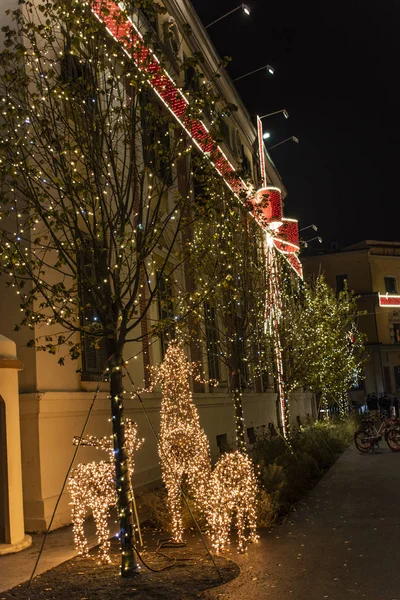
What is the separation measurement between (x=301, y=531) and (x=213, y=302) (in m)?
6.79

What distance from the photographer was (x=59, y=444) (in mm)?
11188

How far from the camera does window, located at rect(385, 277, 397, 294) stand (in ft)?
210

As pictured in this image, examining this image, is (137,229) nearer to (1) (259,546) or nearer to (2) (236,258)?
(1) (259,546)

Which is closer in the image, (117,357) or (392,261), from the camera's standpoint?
(117,357)

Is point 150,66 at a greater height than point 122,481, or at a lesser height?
greater

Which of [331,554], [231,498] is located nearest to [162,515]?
[231,498]

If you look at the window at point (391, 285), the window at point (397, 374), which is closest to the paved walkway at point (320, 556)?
the window at point (397, 374)

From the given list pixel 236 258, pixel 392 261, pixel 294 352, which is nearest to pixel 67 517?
pixel 236 258

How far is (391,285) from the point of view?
64.1 meters

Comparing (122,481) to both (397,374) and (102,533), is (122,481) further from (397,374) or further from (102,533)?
(397,374)

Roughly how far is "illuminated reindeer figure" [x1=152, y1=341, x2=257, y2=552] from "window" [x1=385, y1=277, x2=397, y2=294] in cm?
5536

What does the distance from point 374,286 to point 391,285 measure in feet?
6.59

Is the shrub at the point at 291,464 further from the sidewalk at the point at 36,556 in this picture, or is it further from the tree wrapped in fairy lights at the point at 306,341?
the sidewalk at the point at 36,556

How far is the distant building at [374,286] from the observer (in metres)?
62.0
